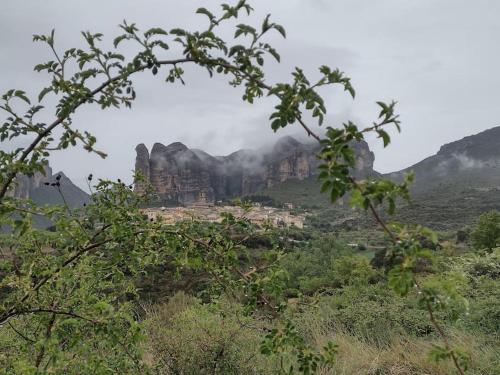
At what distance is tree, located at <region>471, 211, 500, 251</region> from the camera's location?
26000mm

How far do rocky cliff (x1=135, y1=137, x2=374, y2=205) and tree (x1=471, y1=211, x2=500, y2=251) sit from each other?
105 metres

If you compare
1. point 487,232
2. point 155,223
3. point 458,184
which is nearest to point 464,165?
point 458,184

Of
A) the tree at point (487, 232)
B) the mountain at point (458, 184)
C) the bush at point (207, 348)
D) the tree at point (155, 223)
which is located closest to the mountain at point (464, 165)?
the mountain at point (458, 184)

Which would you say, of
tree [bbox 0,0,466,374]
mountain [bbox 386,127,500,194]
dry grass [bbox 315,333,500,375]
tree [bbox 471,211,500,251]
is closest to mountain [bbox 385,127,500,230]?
mountain [bbox 386,127,500,194]

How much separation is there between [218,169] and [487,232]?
483ft

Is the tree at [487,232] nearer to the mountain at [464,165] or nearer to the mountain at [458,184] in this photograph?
the mountain at [458,184]

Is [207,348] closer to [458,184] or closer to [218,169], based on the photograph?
[458,184]

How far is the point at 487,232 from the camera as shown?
1038 inches

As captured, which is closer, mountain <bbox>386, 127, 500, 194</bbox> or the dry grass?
the dry grass

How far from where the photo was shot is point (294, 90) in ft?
4.48

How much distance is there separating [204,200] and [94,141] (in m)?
149

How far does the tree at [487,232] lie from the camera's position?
26000 millimetres

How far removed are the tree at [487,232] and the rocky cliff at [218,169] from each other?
10479 cm

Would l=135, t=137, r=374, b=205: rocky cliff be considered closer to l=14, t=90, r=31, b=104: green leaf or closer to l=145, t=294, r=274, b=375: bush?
l=145, t=294, r=274, b=375: bush
